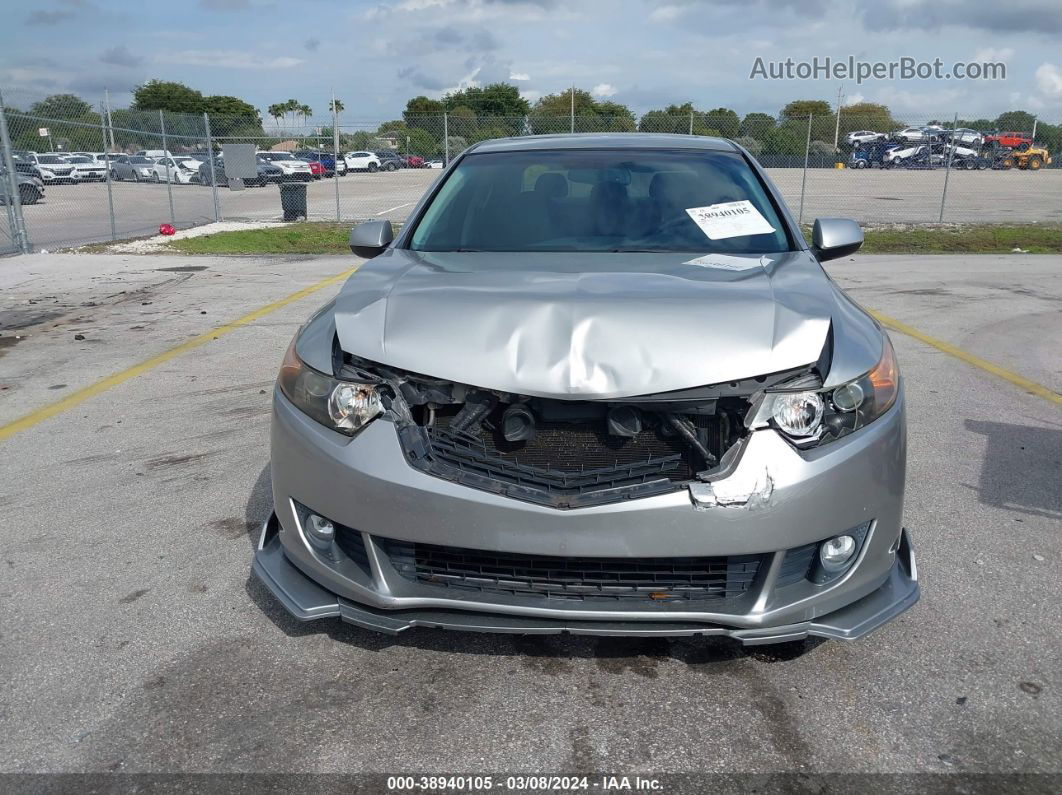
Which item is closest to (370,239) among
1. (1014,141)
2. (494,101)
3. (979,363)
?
(979,363)

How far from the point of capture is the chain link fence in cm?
1796

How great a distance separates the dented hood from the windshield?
1.99 feet

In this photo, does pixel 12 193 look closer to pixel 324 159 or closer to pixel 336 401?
pixel 336 401

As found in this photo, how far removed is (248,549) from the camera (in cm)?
353

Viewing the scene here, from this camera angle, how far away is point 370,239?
390cm

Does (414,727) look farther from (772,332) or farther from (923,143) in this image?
(923,143)

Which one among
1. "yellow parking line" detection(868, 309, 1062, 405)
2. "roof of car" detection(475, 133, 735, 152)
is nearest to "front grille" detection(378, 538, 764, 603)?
"roof of car" detection(475, 133, 735, 152)

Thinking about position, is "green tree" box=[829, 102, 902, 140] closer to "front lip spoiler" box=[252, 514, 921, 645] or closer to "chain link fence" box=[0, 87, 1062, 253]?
"chain link fence" box=[0, 87, 1062, 253]

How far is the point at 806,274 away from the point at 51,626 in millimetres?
2827

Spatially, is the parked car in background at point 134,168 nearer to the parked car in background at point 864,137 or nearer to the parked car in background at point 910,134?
the parked car in background at point 864,137

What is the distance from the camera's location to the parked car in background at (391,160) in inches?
1374

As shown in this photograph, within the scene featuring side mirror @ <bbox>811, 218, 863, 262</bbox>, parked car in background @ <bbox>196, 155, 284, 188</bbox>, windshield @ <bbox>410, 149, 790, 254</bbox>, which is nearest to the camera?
windshield @ <bbox>410, 149, 790, 254</bbox>

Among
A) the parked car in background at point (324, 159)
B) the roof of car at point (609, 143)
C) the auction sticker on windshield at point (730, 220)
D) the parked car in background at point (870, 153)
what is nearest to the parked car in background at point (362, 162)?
the parked car in background at point (324, 159)

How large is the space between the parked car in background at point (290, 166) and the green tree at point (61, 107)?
15.2 meters
